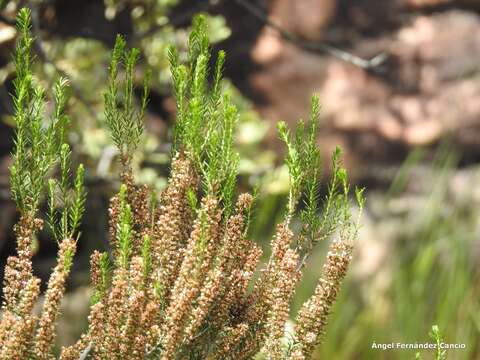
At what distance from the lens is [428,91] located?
4793mm

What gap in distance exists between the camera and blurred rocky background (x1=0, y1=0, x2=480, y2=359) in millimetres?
4156

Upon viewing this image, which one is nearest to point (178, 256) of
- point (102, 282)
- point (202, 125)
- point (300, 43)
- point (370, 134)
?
point (102, 282)

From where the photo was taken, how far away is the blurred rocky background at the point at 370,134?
164 inches

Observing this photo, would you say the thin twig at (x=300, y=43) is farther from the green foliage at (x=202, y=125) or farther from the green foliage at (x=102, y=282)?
the green foliage at (x=102, y=282)

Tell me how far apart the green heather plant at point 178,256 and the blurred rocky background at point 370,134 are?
7.56 ft

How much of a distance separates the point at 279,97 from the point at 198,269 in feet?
10.6

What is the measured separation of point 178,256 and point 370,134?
10.8ft

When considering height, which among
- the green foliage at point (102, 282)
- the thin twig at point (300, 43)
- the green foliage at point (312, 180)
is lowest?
the green foliage at point (102, 282)

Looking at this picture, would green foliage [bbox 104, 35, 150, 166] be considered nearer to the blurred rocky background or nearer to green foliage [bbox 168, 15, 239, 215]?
green foliage [bbox 168, 15, 239, 215]

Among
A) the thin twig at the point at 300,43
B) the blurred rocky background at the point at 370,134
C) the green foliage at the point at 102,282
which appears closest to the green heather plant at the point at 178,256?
the green foliage at the point at 102,282

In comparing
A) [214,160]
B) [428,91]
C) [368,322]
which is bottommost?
[214,160]

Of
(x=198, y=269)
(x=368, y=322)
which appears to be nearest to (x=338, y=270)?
(x=198, y=269)

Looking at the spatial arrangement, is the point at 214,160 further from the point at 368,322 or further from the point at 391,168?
the point at 391,168

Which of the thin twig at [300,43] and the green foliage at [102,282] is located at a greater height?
the thin twig at [300,43]
